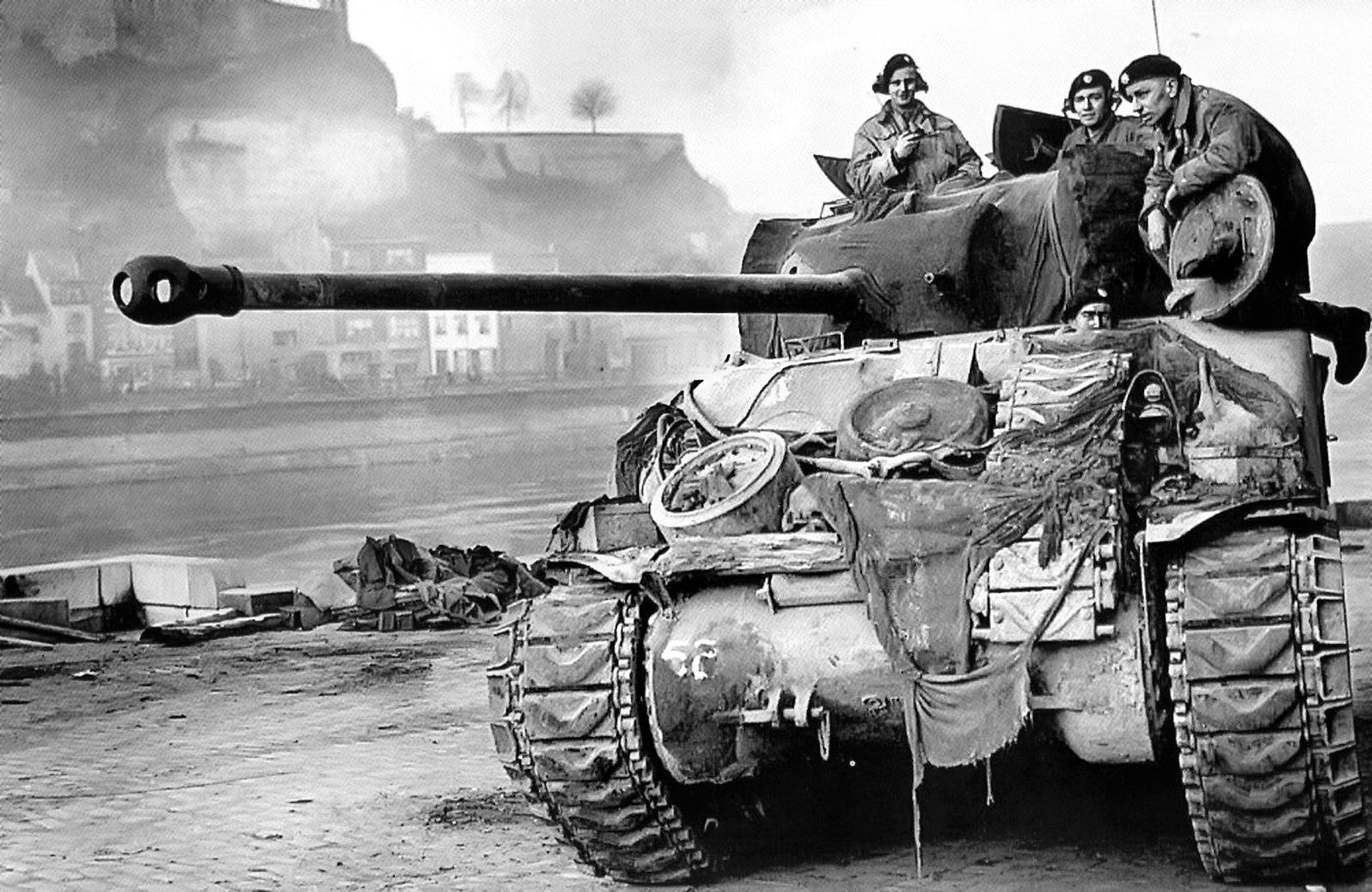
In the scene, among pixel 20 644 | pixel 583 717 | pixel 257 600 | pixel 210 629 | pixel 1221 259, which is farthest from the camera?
pixel 257 600

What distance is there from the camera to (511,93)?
30.0 meters

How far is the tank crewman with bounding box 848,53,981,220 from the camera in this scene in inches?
364

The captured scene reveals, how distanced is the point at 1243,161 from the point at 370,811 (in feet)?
15.3

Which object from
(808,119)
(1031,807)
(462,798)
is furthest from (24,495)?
(1031,807)

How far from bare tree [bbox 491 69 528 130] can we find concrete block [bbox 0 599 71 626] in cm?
1545

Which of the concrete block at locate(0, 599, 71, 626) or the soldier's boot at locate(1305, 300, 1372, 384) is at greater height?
the soldier's boot at locate(1305, 300, 1372, 384)

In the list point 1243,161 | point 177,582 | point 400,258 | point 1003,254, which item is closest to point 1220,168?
point 1243,161

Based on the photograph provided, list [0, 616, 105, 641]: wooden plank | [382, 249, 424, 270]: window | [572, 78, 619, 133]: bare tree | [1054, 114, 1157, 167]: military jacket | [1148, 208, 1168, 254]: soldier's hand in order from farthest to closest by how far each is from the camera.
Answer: [382, 249, 424, 270]: window, [572, 78, 619, 133]: bare tree, [0, 616, 105, 641]: wooden plank, [1054, 114, 1157, 167]: military jacket, [1148, 208, 1168, 254]: soldier's hand

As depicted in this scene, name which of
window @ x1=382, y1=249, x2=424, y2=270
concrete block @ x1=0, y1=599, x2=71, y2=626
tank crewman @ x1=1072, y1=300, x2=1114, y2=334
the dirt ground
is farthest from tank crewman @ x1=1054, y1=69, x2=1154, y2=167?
window @ x1=382, y1=249, x2=424, y2=270

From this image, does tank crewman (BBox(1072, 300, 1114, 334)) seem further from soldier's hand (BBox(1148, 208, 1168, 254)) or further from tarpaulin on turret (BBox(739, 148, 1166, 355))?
tarpaulin on turret (BBox(739, 148, 1166, 355))

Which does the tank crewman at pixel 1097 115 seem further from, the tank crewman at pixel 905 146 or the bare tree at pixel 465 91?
the bare tree at pixel 465 91

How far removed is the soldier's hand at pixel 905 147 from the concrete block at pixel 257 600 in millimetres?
9711

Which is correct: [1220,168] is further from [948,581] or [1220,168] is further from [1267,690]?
[1267,690]

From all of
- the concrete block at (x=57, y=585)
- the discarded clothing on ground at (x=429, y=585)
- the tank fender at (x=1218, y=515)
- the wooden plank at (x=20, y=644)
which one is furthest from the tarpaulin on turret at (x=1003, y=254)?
the concrete block at (x=57, y=585)
